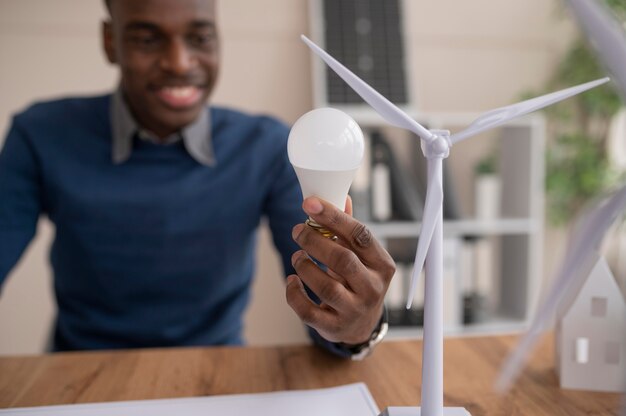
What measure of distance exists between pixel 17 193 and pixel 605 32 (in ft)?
4.02

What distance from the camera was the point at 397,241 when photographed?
2.80 meters

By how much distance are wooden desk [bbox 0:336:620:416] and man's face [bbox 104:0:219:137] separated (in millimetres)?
600

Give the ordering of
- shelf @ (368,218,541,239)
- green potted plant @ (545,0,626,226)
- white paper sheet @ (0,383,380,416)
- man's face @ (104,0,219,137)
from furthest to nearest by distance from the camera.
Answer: green potted plant @ (545,0,626,226)
shelf @ (368,218,541,239)
man's face @ (104,0,219,137)
white paper sheet @ (0,383,380,416)

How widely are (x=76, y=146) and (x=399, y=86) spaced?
1.57 meters

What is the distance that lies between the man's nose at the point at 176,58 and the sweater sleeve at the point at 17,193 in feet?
1.36

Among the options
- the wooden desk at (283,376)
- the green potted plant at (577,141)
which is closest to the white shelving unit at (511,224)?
the green potted plant at (577,141)

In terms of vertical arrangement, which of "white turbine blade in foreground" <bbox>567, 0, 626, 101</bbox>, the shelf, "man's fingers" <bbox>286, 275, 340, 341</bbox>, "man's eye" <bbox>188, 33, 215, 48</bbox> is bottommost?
the shelf

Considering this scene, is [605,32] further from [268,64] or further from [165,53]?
[268,64]

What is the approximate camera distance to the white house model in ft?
2.46

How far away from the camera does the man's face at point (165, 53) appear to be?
1159 mm

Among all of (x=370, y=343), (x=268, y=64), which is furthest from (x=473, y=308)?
(x=370, y=343)

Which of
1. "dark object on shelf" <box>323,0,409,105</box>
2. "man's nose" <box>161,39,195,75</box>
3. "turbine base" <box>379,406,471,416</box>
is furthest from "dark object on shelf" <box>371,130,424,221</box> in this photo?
"turbine base" <box>379,406,471,416</box>

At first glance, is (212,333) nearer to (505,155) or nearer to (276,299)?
(276,299)

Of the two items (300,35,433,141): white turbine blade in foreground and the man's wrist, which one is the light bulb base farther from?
the man's wrist
